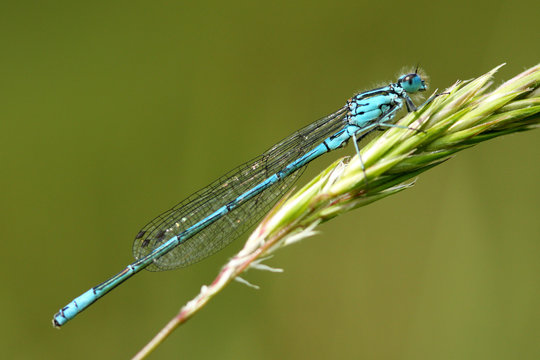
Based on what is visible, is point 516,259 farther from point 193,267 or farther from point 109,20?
point 109,20

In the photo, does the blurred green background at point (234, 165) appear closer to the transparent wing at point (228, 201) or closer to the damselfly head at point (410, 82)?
the transparent wing at point (228, 201)

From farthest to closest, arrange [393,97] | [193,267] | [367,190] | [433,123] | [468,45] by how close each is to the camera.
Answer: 1. [468,45]
2. [193,267]
3. [393,97]
4. [433,123]
5. [367,190]

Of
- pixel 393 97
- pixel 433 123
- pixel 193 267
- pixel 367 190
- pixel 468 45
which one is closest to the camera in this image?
pixel 367 190

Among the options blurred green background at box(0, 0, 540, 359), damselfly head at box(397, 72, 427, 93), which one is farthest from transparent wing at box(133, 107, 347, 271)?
blurred green background at box(0, 0, 540, 359)

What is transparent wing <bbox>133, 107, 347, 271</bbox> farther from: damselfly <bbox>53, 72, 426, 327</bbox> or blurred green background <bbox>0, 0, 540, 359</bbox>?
blurred green background <bbox>0, 0, 540, 359</bbox>

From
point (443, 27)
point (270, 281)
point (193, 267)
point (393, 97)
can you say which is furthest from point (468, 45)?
point (193, 267)

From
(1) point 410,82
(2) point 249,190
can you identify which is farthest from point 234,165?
(1) point 410,82

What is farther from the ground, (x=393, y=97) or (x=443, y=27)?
(x=443, y=27)
